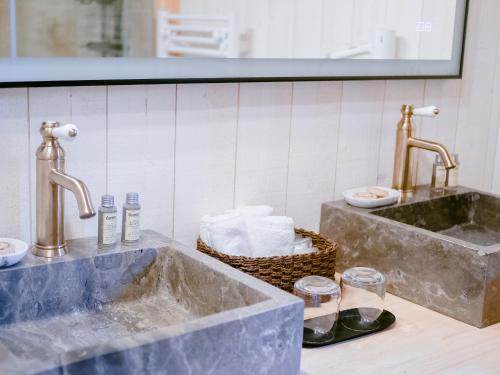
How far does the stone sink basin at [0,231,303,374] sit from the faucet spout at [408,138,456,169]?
2.32 feet

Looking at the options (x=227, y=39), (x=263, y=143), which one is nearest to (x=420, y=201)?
(x=263, y=143)

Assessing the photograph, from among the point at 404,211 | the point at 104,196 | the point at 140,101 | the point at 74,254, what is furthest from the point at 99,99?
the point at 404,211

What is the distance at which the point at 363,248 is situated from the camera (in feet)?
5.72

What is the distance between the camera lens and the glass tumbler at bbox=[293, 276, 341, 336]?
144cm

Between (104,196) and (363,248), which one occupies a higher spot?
(104,196)

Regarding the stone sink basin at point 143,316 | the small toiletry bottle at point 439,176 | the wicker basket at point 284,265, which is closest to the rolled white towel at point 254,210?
the wicker basket at point 284,265

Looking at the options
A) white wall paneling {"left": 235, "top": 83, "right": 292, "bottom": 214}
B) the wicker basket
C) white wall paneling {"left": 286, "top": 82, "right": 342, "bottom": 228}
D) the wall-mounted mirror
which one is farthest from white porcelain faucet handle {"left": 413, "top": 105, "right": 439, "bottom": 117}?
the wicker basket

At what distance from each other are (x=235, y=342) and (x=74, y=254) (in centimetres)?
42

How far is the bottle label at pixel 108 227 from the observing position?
1.41 meters

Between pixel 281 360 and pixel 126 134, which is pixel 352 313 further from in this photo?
pixel 126 134

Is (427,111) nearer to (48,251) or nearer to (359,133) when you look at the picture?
(359,133)

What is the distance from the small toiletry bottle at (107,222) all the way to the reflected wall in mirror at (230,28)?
0.28m

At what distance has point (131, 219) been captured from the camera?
4.74 feet

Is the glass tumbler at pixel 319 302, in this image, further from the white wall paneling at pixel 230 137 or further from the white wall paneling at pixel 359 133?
the white wall paneling at pixel 359 133
